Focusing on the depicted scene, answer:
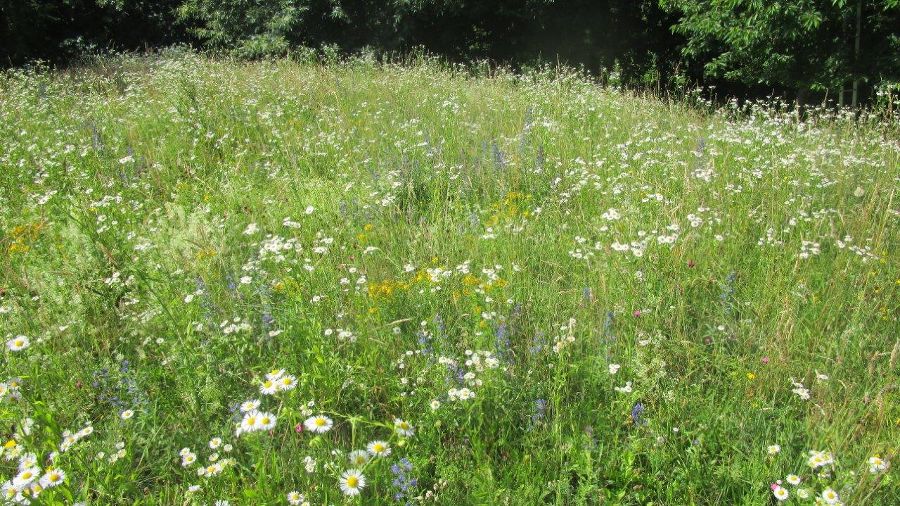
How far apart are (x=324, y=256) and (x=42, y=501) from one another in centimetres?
180

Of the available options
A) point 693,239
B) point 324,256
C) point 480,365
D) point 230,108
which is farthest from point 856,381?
point 230,108

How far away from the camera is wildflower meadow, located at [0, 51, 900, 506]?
2092mm

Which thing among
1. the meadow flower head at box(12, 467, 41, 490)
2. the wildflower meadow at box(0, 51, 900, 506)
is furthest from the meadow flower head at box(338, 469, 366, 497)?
the meadow flower head at box(12, 467, 41, 490)

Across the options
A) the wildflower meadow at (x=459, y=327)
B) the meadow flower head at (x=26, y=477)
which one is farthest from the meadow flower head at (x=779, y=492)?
the meadow flower head at (x=26, y=477)

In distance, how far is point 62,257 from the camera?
3.63m

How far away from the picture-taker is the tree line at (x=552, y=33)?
1104 cm

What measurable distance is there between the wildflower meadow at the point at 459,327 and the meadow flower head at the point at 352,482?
0.04ft

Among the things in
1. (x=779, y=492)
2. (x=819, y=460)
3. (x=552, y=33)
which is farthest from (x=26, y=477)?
(x=552, y=33)

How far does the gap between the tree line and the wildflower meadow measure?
5.36 m

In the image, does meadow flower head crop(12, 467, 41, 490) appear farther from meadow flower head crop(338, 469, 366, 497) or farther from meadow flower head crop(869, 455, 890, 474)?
meadow flower head crop(869, 455, 890, 474)

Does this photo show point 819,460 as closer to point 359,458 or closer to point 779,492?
point 779,492

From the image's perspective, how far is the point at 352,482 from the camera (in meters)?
1.78

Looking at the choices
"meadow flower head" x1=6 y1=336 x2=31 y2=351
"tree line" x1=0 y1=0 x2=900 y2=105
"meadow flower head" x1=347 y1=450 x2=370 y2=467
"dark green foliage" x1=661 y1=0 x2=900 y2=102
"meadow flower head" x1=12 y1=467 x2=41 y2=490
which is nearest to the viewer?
"meadow flower head" x1=12 y1=467 x2=41 y2=490

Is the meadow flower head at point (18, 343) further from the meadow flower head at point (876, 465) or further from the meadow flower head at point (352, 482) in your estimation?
the meadow flower head at point (876, 465)
